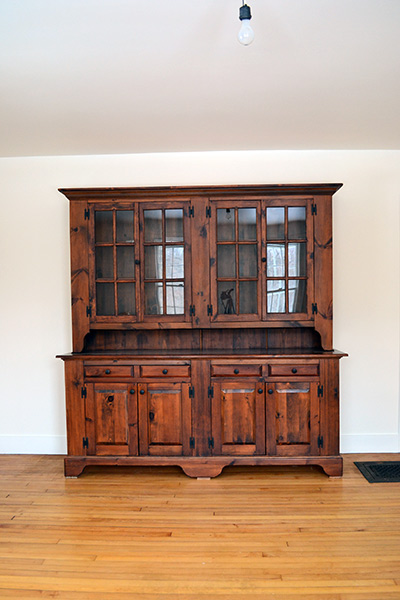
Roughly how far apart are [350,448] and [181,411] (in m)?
1.63

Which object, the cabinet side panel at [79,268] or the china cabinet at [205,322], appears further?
the cabinet side panel at [79,268]

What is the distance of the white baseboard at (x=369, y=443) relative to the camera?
3.77 m

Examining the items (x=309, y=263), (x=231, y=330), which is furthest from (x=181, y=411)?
(x=309, y=263)

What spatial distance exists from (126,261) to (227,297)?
91cm

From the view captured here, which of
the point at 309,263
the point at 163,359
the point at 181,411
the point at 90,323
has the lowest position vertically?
the point at 181,411

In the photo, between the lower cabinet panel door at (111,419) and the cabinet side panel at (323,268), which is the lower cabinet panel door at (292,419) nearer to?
the cabinet side panel at (323,268)

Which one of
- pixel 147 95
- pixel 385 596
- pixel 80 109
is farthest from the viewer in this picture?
pixel 80 109

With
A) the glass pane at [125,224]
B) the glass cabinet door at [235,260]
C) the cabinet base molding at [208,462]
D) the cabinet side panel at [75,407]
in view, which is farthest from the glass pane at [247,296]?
the cabinet side panel at [75,407]

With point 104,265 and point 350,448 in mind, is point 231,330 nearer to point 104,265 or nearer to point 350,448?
point 104,265

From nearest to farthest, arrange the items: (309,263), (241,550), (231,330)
→ 1. (241,550)
2. (309,263)
3. (231,330)

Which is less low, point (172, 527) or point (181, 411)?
point (181, 411)

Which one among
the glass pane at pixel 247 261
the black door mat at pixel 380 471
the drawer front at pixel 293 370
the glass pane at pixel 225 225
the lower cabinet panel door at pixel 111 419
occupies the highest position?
the glass pane at pixel 225 225

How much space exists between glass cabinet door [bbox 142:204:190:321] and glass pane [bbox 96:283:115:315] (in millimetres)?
278

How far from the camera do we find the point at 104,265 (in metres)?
3.55
